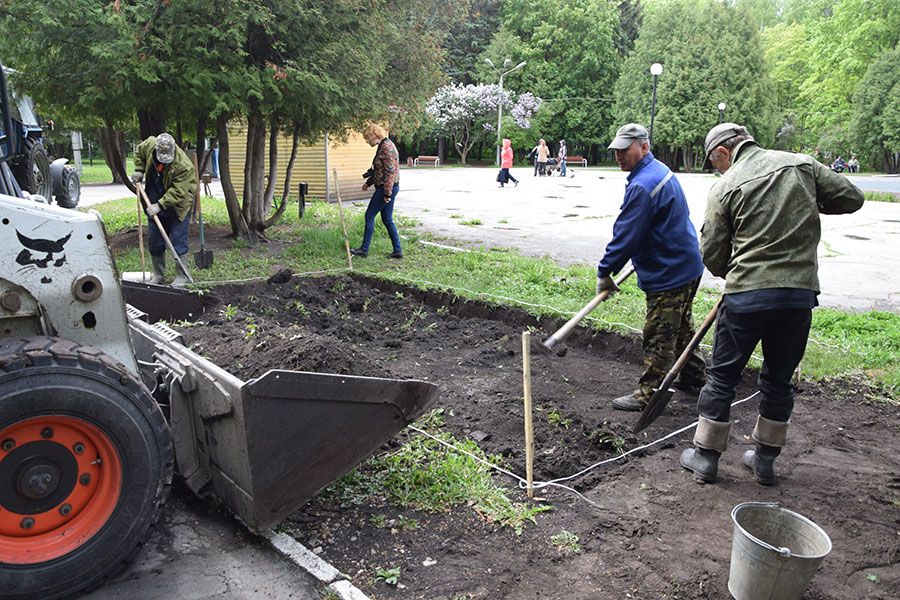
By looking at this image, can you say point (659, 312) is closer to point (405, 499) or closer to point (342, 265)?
point (405, 499)

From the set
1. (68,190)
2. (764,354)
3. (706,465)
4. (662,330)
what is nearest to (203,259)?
(662,330)

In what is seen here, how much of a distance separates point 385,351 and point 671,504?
331cm

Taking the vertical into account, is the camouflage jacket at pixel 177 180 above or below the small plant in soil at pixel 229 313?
above

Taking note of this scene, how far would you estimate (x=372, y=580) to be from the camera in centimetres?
332

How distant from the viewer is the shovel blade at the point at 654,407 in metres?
4.75

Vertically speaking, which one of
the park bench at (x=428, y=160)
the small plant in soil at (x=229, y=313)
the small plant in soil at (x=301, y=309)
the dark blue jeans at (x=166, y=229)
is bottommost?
the small plant in soil at (x=301, y=309)

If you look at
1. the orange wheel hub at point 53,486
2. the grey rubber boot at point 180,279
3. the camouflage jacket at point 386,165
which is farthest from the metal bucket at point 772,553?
the camouflage jacket at point 386,165

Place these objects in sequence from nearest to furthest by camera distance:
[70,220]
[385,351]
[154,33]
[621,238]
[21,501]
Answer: [21,501] < [70,220] < [621,238] < [385,351] < [154,33]

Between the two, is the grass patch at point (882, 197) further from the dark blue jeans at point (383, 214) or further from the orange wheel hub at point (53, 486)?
the orange wheel hub at point (53, 486)

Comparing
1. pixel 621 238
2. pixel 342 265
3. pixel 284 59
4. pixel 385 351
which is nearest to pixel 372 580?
pixel 621 238

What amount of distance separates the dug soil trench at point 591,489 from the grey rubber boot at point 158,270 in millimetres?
2473

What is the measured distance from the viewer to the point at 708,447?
4238 mm

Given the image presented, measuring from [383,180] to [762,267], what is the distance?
749cm

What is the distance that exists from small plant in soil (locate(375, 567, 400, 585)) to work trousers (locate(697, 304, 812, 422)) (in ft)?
6.71
